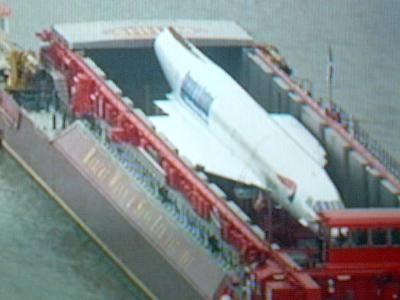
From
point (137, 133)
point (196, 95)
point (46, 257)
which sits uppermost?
point (137, 133)

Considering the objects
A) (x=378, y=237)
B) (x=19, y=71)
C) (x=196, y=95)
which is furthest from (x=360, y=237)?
(x=19, y=71)

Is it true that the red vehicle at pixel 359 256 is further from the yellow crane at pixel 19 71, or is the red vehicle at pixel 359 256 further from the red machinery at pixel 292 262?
the yellow crane at pixel 19 71

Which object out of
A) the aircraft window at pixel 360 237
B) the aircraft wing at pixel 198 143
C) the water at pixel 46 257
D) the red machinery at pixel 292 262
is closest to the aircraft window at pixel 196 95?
the aircraft wing at pixel 198 143

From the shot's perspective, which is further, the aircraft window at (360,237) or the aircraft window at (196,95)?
the aircraft window at (196,95)

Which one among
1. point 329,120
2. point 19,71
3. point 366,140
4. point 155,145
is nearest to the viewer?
point 155,145

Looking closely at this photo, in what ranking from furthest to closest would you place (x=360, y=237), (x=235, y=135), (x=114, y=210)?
(x=235, y=135), (x=114, y=210), (x=360, y=237)

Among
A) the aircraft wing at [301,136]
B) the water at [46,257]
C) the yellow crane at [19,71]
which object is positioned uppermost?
the aircraft wing at [301,136]

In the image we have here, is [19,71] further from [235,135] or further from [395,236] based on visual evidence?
[395,236]

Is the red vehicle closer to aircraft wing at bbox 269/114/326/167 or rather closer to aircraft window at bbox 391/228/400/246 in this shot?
aircraft window at bbox 391/228/400/246
